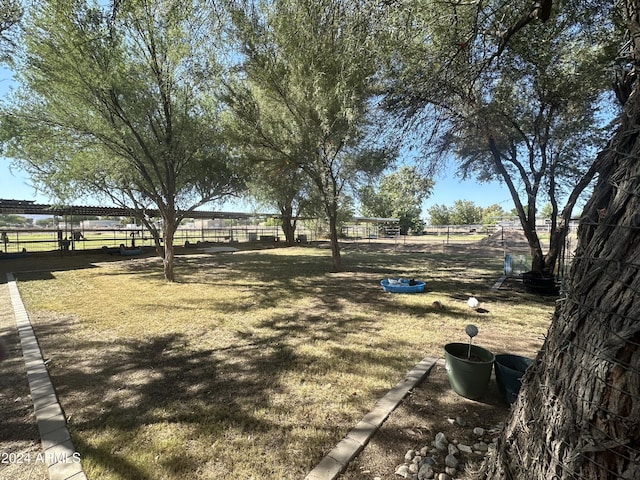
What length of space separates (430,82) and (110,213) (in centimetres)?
1796

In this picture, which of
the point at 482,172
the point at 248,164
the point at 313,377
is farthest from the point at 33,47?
the point at 482,172

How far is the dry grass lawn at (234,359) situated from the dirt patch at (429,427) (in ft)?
0.44

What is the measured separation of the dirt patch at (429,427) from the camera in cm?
175

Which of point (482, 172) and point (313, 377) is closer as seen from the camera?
point (313, 377)

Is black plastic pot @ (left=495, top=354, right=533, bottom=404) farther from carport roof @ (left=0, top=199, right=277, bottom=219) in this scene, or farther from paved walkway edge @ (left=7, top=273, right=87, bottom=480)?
carport roof @ (left=0, top=199, right=277, bottom=219)

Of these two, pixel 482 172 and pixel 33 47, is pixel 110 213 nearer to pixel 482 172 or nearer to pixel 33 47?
pixel 33 47

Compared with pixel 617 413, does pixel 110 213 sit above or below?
above

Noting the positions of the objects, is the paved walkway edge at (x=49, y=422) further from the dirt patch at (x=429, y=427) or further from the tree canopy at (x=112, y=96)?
the tree canopy at (x=112, y=96)

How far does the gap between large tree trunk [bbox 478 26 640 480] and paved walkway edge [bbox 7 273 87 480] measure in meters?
2.48

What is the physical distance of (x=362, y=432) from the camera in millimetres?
2020

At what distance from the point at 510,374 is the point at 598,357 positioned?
1492mm

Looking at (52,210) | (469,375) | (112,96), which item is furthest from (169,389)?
(52,210)

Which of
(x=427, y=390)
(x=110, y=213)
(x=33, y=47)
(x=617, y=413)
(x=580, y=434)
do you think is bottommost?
(x=427, y=390)

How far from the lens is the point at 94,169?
8.85 m
